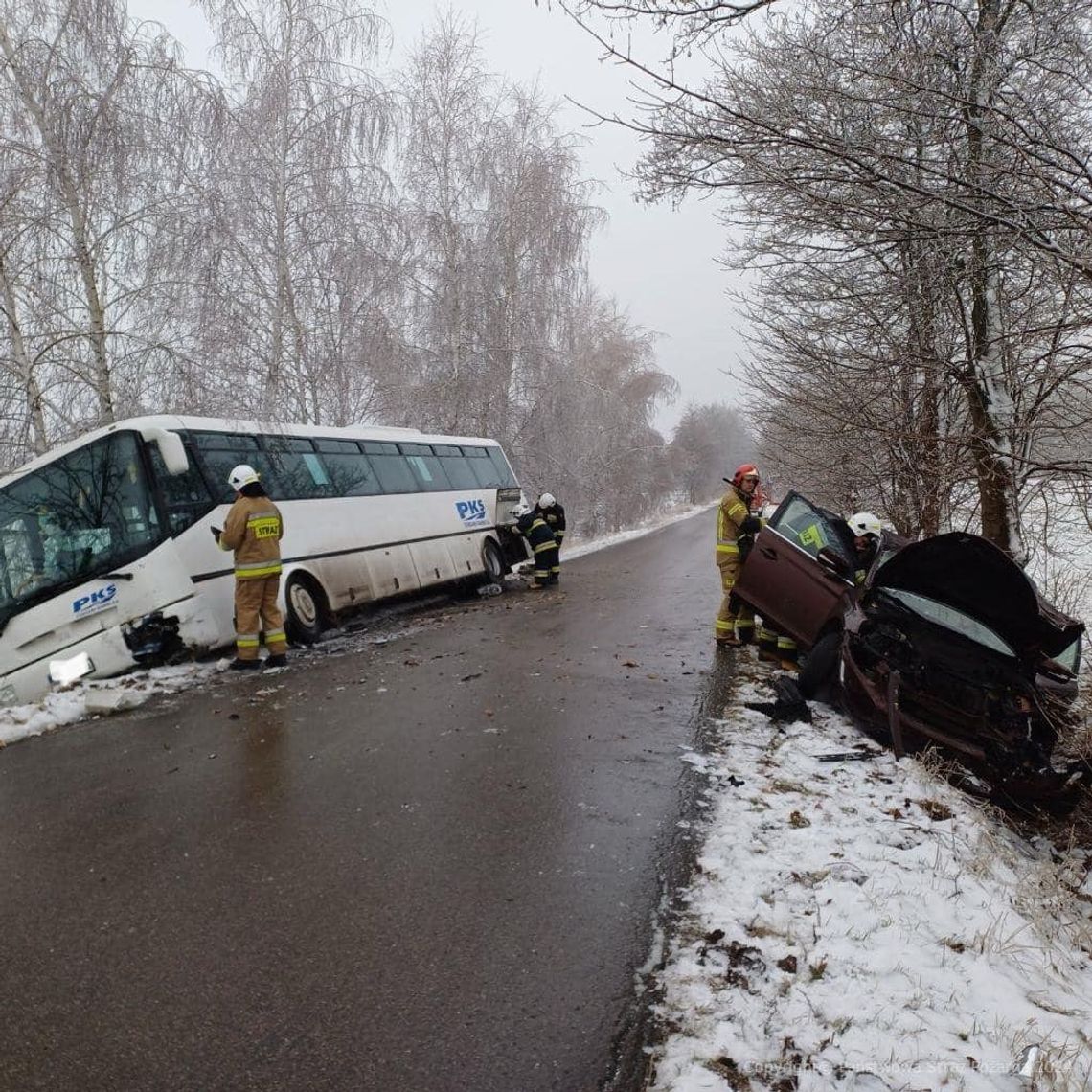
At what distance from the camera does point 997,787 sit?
4586 mm

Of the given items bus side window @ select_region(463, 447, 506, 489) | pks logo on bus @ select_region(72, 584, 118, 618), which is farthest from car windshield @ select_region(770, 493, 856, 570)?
bus side window @ select_region(463, 447, 506, 489)

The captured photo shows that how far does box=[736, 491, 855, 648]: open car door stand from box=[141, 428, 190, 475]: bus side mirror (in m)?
5.70

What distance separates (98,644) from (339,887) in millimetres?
Result: 5011

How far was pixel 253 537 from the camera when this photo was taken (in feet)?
24.4

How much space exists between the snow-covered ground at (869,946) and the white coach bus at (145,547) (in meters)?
5.66

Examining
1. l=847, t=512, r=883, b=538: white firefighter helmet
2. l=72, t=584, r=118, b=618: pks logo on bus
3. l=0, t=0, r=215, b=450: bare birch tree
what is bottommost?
l=72, t=584, r=118, b=618: pks logo on bus

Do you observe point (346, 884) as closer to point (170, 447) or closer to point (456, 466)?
point (170, 447)

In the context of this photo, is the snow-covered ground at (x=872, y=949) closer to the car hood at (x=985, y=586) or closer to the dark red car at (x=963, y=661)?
the dark red car at (x=963, y=661)

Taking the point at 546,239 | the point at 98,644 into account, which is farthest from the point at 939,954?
the point at 546,239

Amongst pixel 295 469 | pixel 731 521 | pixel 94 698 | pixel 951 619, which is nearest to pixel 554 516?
pixel 295 469

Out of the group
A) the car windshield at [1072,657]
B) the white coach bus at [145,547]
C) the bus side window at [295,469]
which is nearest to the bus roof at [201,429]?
the white coach bus at [145,547]

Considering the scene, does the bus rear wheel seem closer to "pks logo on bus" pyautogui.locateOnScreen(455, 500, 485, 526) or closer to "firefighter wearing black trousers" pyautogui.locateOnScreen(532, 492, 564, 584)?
"pks logo on bus" pyautogui.locateOnScreen(455, 500, 485, 526)

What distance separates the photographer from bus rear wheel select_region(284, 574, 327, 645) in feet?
28.7

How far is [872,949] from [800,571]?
4.19 metres
